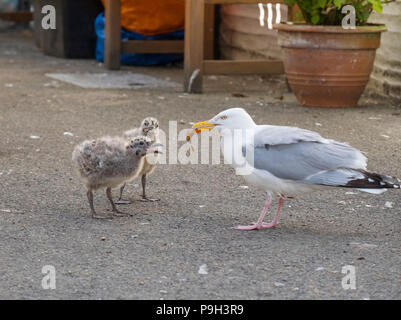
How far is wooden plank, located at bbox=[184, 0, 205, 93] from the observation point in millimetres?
9055

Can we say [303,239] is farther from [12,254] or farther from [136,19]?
[136,19]

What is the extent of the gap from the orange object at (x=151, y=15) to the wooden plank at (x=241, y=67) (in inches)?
101

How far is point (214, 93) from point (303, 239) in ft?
17.0

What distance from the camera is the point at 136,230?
455 cm

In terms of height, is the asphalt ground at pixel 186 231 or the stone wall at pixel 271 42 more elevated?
the stone wall at pixel 271 42

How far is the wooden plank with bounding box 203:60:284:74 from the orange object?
2559 millimetres

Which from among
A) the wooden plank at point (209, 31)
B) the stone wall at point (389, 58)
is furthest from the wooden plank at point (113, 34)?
the stone wall at point (389, 58)

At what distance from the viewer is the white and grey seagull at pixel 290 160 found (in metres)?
4.33

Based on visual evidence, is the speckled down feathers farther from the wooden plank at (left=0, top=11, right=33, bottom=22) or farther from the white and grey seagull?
the wooden plank at (left=0, top=11, right=33, bottom=22)

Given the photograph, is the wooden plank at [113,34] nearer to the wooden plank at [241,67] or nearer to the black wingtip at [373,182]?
the wooden plank at [241,67]

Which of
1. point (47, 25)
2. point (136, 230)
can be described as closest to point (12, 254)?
point (136, 230)

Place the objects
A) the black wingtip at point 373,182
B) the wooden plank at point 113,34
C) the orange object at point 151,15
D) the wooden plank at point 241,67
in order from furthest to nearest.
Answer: the orange object at point 151,15 → the wooden plank at point 113,34 → the wooden plank at point 241,67 → the black wingtip at point 373,182

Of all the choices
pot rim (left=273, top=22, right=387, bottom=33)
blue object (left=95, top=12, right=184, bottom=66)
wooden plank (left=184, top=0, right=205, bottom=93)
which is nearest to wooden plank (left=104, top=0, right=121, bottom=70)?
blue object (left=95, top=12, right=184, bottom=66)

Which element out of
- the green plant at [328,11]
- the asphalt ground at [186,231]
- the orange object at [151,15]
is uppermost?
the green plant at [328,11]
